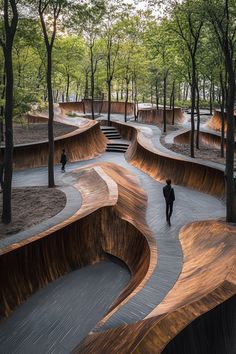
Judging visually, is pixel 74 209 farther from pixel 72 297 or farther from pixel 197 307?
pixel 197 307

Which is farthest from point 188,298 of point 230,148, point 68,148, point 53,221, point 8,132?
point 68,148

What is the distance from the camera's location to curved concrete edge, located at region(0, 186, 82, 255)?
8.35 meters

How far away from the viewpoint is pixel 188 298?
5.63m

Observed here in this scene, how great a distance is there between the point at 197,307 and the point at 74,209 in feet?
21.1

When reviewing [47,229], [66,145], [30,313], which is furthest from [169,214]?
[66,145]

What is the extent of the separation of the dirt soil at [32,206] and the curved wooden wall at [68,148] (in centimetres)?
638

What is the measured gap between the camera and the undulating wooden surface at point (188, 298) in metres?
4.41

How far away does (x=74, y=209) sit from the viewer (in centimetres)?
1080

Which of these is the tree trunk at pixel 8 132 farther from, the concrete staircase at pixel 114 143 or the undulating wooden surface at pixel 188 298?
the concrete staircase at pixel 114 143

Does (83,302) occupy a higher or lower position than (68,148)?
lower

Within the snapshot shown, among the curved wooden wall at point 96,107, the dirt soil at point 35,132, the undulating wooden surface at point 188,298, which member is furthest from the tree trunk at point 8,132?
the curved wooden wall at point 96,107

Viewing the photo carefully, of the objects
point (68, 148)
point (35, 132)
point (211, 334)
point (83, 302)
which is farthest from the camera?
point (35, 132)

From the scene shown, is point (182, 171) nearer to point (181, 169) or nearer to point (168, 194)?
point (181, 169)

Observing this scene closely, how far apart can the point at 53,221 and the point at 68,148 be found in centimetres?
1275
